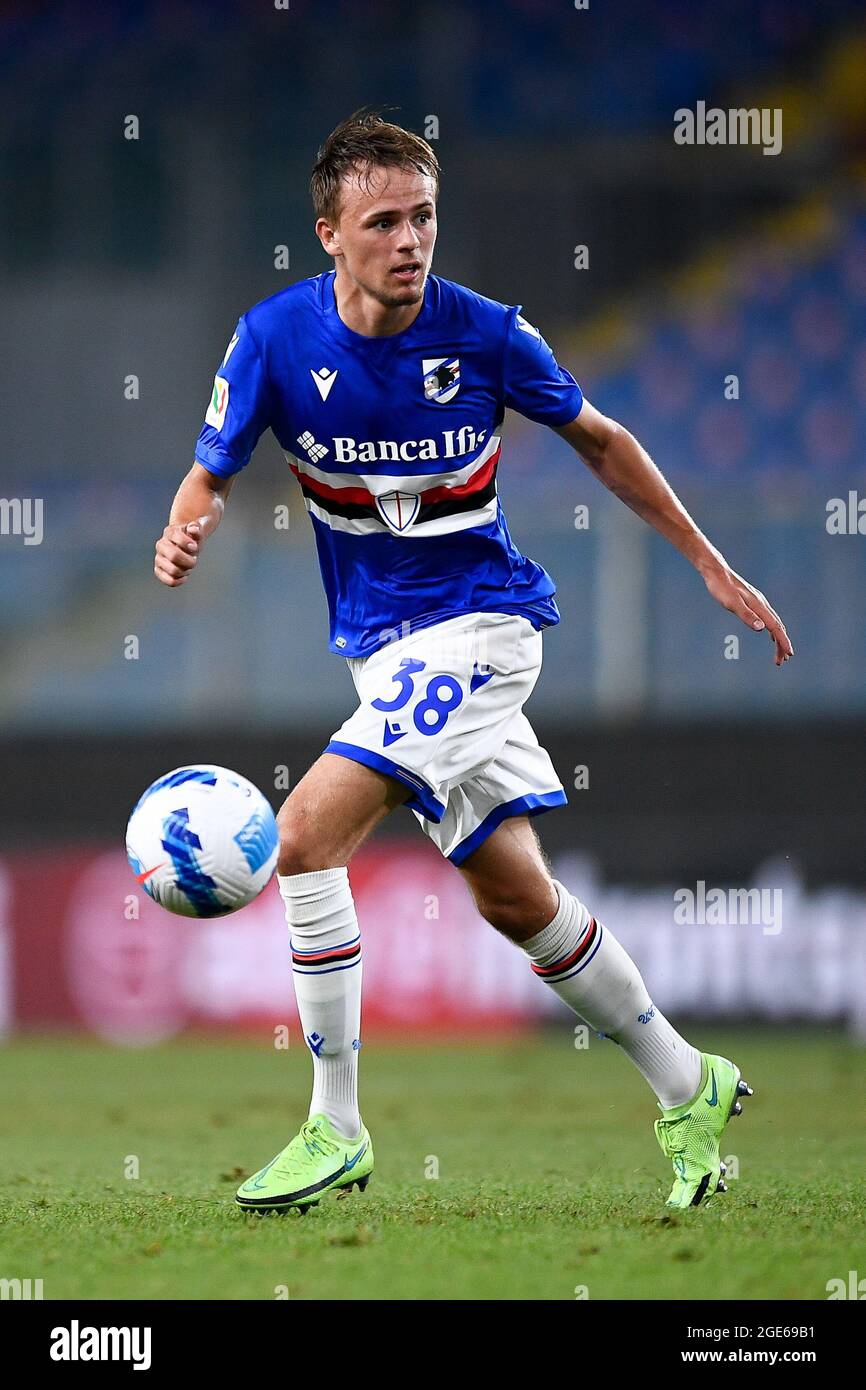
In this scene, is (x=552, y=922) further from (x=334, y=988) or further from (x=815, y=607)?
(x=815, y=607)

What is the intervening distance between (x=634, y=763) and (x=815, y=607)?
1.50 metres

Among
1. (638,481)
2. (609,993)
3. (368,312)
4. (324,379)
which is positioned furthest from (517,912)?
(368,312)

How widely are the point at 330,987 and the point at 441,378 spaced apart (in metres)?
1.45

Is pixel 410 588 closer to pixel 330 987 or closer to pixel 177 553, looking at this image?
pixel 177 553

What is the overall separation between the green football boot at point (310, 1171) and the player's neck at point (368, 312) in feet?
6.05

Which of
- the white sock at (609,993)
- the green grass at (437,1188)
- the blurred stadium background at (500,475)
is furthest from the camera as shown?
the blurred stadium background at (500,475)

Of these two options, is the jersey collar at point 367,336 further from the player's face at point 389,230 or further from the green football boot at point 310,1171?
the green football boot at point 310,1171

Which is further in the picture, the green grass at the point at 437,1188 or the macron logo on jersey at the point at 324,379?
the macron logo on jersey at the point at 324,379

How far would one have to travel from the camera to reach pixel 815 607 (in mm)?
10383

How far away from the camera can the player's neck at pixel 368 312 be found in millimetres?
4352

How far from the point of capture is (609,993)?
456 centimetres

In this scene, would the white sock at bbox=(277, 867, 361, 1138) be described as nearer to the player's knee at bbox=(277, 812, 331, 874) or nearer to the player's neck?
the player's knee at bbox=(277, 812, 331, 874)

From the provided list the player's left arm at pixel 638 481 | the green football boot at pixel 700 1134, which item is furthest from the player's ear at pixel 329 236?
the green football boot at pixel 700 1134
